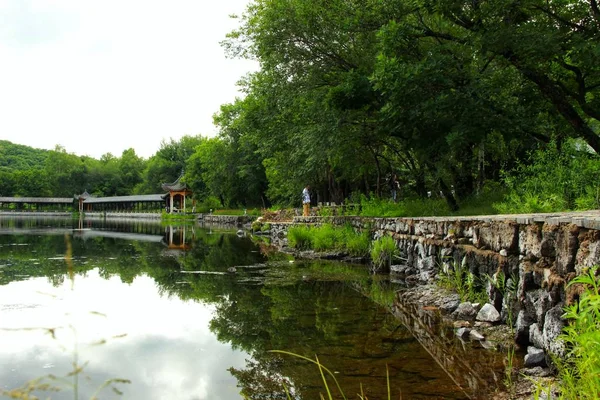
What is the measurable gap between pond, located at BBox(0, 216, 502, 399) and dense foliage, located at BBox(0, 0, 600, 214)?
12.2 feet

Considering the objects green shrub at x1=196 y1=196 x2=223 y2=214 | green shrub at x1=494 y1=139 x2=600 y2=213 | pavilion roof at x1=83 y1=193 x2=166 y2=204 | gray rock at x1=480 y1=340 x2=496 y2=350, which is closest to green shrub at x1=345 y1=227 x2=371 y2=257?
green shrub at x1=494 y1=139 x2=600 y2=213

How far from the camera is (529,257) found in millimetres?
5078

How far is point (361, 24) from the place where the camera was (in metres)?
12.8

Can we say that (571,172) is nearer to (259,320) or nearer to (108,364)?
(259,320)

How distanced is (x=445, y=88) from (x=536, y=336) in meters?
7.36

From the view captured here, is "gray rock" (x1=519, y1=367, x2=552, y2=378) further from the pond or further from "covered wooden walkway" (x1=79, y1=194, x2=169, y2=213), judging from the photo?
"covered wooden walkway" (x1=79, y1=194, x2=169, y2=213)

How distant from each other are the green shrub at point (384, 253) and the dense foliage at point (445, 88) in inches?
88.1

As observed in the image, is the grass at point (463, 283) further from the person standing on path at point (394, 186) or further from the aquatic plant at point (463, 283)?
the person standing on path at point (394, 186)

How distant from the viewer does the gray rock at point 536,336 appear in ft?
14.8

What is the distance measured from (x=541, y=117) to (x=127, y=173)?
298 feet

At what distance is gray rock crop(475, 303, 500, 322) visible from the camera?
19.2 ft

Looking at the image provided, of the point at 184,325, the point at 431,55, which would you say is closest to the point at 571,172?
the point at 431,55

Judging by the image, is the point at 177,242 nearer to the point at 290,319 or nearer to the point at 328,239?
the point at 328,239

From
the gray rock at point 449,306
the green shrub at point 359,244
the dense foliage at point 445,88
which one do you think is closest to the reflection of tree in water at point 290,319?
the gray rock at point 449,306
